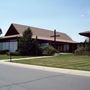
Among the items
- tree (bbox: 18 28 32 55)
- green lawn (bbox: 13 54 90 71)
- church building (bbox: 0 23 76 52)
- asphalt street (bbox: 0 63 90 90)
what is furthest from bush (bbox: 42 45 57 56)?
asphalt street (bbox: 0 63 90 90)

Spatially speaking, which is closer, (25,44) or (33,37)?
(25,44)

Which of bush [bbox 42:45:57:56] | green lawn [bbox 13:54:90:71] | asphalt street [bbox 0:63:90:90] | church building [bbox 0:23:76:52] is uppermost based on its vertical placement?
church building [bbox 0:23:76:52]

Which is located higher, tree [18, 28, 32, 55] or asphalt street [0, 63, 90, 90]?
tree [18, 28, 32, 55]

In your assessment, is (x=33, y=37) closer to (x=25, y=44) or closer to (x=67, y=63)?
(x=25, y=44)

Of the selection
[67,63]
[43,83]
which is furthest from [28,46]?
[43,83]

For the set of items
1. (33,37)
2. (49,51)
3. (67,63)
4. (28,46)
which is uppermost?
(33,37)

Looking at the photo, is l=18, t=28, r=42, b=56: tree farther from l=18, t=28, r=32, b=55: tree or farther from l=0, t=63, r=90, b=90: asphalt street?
l=0, t=63, r=90, b=90: asphalt street

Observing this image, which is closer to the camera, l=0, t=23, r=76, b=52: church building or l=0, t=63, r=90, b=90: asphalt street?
l=0, t=63, r=90, b=90: asphalt street

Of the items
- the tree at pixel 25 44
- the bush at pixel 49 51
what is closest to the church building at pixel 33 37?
the tree at pixel 25 44

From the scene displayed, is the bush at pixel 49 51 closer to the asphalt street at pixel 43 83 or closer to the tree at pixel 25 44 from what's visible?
the tree at pixel 25 44

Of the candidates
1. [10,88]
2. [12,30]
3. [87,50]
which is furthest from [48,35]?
[10,88]

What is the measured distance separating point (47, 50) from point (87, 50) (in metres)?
8.09

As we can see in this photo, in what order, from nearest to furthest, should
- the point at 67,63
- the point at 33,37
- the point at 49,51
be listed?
the point at 67,63, the point at 49,51, the point at 33,37

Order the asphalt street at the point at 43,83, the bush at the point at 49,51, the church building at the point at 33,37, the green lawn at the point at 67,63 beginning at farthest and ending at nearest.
Answer: the church building at the point at 33,37 < the bush at the point at 49,51 < the green lawn at the point at 67,63 < the asphalt street at the point at 43,83
